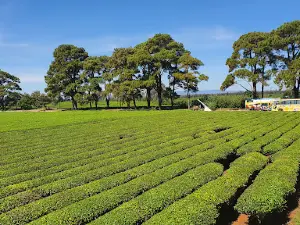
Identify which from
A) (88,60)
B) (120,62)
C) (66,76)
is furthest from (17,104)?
(120,62)

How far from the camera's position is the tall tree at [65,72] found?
6744 cm

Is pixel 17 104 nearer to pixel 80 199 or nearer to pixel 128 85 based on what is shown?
pixel 128 85

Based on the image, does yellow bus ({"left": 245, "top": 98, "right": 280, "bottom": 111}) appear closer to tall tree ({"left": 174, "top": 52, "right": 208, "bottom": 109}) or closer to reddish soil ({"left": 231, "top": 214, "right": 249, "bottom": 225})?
tall tree ({"left": 174, "top": 52, "right": 208, "bottom": 109})

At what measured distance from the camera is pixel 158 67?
54969 mm

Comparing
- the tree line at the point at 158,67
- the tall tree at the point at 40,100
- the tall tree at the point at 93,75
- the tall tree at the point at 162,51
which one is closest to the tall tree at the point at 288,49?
the tree line at the point at 158,67

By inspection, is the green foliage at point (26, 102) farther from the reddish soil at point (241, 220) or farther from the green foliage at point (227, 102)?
the reddish soil at point (241, 220)

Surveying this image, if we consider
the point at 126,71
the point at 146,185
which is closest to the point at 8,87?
the point at 126,71

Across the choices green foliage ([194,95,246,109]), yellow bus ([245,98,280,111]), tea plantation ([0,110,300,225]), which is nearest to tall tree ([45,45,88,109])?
green foliage ([194,95,246,109])

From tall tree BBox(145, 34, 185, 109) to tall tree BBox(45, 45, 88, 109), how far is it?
2028cm

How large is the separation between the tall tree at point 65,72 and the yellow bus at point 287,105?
145 feet

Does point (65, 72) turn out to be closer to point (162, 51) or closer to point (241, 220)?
point (162, 51)

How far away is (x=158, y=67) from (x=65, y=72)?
2609 cm

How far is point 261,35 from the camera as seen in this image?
5159 cm

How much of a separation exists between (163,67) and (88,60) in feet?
68.4
